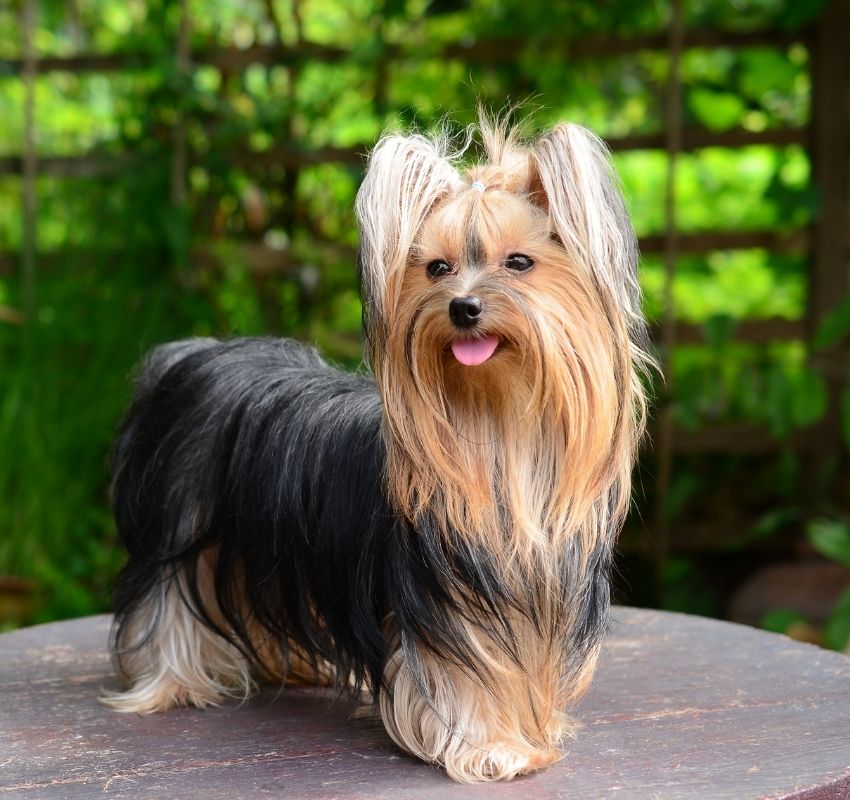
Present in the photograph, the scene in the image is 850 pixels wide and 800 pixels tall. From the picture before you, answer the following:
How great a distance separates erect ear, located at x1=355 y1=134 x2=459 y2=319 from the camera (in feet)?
7.21

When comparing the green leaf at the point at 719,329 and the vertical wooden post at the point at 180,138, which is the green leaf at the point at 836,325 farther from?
the vertical wooden post at the point at 180,138

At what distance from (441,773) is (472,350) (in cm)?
78

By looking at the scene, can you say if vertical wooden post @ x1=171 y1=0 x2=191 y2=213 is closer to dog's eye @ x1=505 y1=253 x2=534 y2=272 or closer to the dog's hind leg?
the dog's hind leg

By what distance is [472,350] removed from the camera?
2.10m

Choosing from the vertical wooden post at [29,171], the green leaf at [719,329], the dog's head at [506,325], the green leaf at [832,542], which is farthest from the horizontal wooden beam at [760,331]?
the dog's head at [506,325]

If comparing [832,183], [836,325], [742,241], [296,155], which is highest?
[296,155]

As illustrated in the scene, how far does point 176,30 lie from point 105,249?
1041 millimetres

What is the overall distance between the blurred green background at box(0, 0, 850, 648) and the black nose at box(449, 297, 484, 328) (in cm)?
298

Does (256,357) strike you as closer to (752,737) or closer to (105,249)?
(752,737)

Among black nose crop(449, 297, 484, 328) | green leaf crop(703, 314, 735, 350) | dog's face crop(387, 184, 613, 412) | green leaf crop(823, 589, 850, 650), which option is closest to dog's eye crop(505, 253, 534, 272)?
dog's face crop(387, 184, 613, 412)

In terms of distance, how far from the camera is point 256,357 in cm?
288

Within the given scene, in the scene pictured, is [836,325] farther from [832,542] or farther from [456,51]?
[456,51]

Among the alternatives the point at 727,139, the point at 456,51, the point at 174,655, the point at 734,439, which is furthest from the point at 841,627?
the point at 456,51

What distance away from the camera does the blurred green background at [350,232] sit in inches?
204
